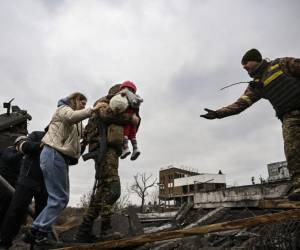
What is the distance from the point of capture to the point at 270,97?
389cm

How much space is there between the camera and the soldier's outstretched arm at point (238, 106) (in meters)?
4.29

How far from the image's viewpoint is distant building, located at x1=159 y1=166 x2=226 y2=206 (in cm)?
4950

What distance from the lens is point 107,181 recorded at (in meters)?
3.63

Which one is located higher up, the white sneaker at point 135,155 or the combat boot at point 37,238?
the white sneaker at point 135,155

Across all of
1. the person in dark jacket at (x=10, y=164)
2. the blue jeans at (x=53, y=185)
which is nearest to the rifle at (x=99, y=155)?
the blue jeans at (x=53, y=185)

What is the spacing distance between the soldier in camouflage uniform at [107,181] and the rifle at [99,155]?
0.03 meters

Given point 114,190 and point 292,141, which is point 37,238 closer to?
point 114,190

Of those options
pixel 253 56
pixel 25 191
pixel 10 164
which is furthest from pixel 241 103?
pixel 10 164

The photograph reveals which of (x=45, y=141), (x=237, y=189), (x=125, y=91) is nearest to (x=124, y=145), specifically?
(x=125, y=91)

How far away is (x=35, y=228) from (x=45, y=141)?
869 mm

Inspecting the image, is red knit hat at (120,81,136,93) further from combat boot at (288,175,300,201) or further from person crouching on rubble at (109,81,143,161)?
combat boot at (288,175,300,201)

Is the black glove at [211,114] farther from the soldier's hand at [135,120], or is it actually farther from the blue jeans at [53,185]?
the blue jeans at [53,185]

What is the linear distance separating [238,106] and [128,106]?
1.57 meters

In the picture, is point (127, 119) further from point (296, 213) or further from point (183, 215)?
point (183, 215)
